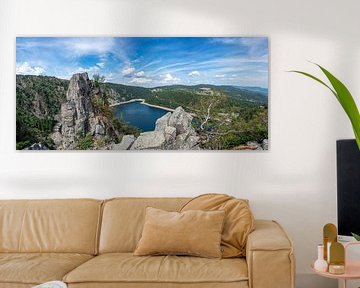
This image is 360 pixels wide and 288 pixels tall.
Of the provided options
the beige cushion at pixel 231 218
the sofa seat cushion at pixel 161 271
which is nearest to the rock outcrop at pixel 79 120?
the beige cushion at pixel 231 218

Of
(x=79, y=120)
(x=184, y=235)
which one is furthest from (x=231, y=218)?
(x=79, y=120)

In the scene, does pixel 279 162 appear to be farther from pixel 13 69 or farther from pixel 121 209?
pixel 13 69

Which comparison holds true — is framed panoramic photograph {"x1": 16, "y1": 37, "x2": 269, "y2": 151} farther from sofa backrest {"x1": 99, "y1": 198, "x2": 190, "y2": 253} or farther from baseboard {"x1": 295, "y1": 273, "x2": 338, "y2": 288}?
baseboard {"x1": 295, "y1": 273, "x2": 338, "y2": 288}

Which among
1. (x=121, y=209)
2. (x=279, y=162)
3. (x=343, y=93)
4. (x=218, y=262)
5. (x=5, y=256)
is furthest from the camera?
(x=279, y=162)

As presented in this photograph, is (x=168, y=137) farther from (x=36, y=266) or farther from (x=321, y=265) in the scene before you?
(x=321, y=265)

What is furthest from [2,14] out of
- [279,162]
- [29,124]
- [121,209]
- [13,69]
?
[279,162]

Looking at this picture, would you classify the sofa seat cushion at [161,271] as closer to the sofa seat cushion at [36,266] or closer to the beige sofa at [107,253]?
the beige sofa at [107,253]
